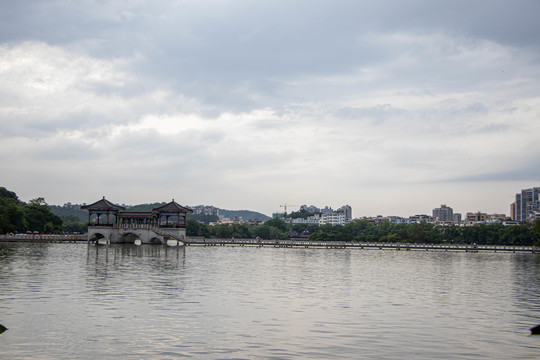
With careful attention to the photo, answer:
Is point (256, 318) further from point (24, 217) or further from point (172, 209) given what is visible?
point (24, 217)

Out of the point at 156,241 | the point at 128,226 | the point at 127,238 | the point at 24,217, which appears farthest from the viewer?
the point at 24,217

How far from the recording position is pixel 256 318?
19312 millimetres

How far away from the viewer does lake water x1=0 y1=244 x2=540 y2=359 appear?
14.8 meters

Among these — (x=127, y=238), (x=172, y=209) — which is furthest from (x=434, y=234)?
(x=127, y=238)

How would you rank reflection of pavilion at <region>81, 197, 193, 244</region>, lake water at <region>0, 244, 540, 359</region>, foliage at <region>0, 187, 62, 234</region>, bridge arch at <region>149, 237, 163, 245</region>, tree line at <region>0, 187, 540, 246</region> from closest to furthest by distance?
lake water at <region>0, 244, 540, 359</region>, reflection of pavilion at <region>81, 197, 193, 244</region>, bridge arch at <region>149, 237, 163, 245</region>, foliage at <region>0, 187, 62, 234</region>, tree line at <region>0, 187, 540, 246</region>

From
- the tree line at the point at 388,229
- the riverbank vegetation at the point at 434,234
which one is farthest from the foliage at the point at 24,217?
the riverbank vegetation at the point at 434,234

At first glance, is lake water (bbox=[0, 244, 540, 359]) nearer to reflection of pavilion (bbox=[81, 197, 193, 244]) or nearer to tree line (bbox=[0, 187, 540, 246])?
reflection of pavilion (bbox=[81, 197, 193, 244])

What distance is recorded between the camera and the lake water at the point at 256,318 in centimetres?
1475

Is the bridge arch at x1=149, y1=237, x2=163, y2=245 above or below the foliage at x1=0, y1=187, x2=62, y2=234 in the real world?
below

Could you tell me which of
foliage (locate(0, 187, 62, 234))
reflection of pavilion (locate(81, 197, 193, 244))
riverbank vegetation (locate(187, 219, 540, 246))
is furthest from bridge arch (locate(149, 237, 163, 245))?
riverbank vegetation (locate(187, 219, 540, 246))

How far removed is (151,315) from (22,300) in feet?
20.4

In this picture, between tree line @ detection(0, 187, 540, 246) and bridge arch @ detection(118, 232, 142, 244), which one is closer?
bridge arch @ detection(118, 232, 142, 244)

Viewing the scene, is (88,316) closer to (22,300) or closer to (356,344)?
(22,300)

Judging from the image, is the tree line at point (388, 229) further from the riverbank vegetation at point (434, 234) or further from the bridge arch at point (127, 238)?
the bridge arch at point (127, 238)
